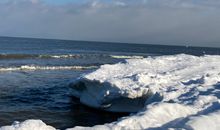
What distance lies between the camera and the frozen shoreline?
33.7 ft

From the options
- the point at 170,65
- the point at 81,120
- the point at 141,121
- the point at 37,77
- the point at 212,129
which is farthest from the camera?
the point at 37,77

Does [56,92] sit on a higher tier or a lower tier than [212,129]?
lower

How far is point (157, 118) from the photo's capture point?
35.1ft

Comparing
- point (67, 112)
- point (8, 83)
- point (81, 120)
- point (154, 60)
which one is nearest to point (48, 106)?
point (67, 112)

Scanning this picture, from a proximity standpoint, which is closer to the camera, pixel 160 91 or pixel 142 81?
pixel 160 91

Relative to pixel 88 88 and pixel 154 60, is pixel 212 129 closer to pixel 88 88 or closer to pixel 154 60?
pixel 88 88

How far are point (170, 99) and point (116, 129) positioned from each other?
6.30m

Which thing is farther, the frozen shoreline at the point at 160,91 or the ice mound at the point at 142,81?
the ice mound at the point at 142,81

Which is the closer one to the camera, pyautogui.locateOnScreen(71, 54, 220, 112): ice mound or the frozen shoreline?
the frozen shoreline

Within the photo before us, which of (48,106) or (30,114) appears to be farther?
(48,106)

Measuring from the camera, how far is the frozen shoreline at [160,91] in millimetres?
10281

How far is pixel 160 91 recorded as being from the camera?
57.8 ft

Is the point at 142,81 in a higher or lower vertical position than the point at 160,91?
higher

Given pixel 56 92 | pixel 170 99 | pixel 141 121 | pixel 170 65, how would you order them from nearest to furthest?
pixel 141 121 < pixel 170 99 < pixel 170 65 < pixel 56 92
